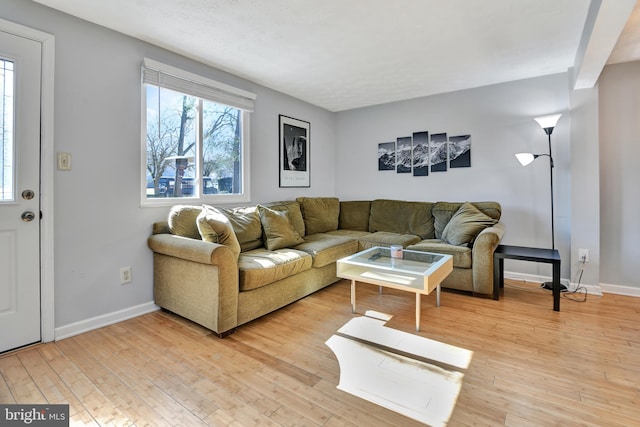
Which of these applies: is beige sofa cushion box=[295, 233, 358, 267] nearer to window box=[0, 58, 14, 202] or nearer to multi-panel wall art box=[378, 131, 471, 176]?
multi-panel wall art box=[378, 131, 471, 176]

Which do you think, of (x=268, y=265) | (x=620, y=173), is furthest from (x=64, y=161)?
(x=620, y=173)

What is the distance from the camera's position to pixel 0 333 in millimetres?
1957

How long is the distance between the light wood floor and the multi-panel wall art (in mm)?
1969

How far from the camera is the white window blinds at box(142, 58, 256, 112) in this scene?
8.53ft

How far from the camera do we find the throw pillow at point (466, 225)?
3127 mm

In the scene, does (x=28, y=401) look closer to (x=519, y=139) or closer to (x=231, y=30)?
A: (x=231, y=30)

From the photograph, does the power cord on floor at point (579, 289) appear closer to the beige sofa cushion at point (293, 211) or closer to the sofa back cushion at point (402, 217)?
the sofa back cushion at point (402, 217)

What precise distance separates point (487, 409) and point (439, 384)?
24cm

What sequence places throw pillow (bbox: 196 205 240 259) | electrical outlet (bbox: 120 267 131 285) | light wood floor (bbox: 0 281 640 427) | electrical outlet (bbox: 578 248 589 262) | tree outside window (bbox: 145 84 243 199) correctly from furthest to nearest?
1. electrical outlet (bbox: 578 248 589 262)
2. tree outside window (bbox: 145 84 243 199)
3. electrical outlet (bbox: 120 267 131 285)
4. throw pillow (bbox: 196 205 240 259)
5. light wood floor (bbox: 0 281 640 427)

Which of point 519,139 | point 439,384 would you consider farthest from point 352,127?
point 439,384

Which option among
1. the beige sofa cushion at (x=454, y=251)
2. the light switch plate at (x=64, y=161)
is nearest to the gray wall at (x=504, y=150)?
the beige sofa cushion at (x=454, y=251)

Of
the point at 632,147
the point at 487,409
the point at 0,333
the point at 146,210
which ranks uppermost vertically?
the point at 632,147

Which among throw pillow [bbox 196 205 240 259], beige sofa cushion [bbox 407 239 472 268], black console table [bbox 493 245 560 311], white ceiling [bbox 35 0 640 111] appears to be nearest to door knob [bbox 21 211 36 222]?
throw pillow [bbox 196 205 240 259]

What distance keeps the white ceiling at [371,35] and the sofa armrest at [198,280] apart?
161cm
